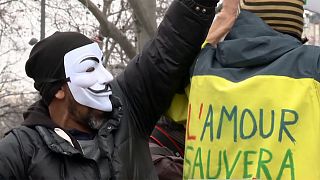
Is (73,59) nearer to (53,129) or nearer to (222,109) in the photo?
(53,129)

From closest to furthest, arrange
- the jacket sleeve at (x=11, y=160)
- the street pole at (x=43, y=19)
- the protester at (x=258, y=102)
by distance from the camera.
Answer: the protester at (x=258, y=102) < the jacket sleeve at (x=11, y=160) < the street pole at (x=43, y=19)

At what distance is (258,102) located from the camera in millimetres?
2285

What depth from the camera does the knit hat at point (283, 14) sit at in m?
2.42

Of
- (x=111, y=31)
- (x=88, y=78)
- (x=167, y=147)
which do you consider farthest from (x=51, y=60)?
(x=111, y=31)

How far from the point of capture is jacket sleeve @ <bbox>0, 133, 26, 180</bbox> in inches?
101

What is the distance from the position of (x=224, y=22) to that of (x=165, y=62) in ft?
1.08

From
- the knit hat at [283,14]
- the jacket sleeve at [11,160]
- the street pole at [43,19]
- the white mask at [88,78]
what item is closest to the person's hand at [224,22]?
the knit hat at [283,14]

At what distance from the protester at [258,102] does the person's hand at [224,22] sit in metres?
0.02

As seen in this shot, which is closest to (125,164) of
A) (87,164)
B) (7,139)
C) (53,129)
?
(87,164)

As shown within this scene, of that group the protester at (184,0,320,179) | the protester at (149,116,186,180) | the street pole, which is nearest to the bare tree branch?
→ the street pole

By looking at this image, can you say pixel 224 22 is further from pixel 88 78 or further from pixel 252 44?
pixel 88 78

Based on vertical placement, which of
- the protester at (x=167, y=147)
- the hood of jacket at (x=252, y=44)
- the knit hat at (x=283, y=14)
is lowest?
the protester at (x=167, y=147)

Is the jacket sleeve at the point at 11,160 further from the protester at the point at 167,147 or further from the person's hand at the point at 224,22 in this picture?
the person's hand at the point at 224,22

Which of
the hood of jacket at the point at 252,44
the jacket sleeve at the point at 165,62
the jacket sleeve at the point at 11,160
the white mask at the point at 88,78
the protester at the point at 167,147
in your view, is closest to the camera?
the hood of jacket at the point at 252,44
